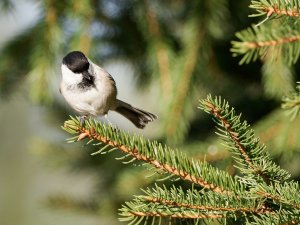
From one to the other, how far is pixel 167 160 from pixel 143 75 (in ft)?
5.36

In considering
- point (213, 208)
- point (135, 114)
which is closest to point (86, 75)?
point (135, 114)

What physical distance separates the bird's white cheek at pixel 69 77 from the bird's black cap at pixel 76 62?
0.08 ft

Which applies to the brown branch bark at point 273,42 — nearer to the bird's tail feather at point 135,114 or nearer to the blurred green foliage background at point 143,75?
the blurred green foliage background at point 143,75

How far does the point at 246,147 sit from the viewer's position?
1.03 metres

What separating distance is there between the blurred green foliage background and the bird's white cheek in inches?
1.6

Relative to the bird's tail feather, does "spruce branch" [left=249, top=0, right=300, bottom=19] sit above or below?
below

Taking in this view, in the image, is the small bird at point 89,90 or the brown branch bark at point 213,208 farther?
the small bird at point 89,90

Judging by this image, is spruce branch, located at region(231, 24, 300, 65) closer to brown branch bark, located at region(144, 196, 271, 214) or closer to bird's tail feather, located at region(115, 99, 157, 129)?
brown branch bark, located at region(144, 196, 271, 214)

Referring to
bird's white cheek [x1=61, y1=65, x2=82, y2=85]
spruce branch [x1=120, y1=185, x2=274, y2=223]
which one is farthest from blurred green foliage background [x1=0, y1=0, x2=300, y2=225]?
spruce branch [x1=120, y1=185, x2=274, y2=223]

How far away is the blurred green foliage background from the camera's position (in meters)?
2.01

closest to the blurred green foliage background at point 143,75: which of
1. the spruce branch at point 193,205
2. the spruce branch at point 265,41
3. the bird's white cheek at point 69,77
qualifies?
the bird's white cheek at point 69,77

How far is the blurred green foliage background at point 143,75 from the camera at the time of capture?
2008mm

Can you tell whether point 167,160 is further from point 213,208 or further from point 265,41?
point 265,41

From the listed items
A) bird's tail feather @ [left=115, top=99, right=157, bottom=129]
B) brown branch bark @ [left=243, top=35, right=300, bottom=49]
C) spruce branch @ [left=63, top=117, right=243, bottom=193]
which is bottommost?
spruce branch @ [left=63, top=117, right=243, bottom=193]
